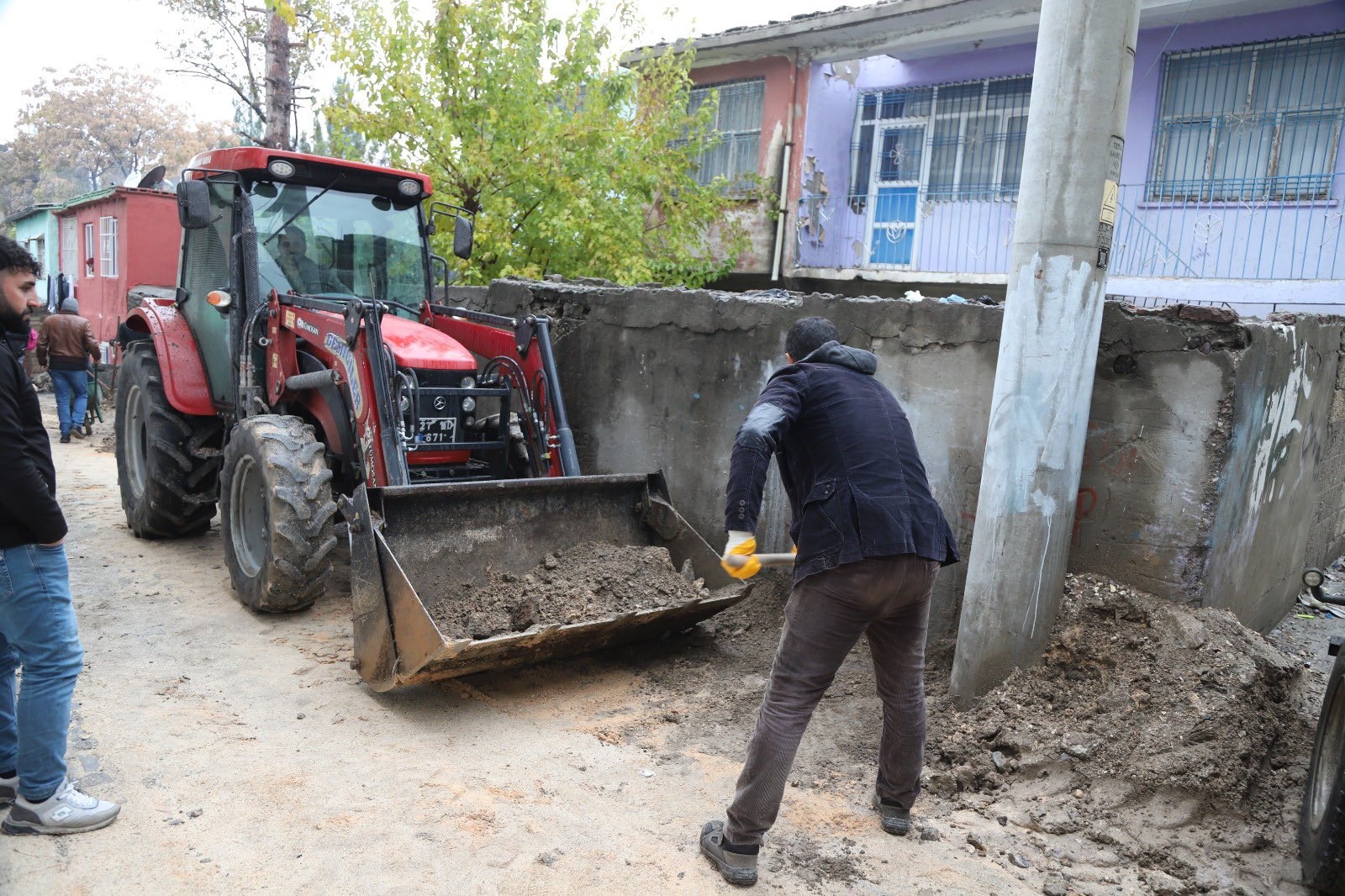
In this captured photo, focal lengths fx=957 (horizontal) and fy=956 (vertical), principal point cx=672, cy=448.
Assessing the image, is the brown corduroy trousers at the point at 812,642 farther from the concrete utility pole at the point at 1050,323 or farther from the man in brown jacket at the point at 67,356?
the man in brown jacket at the point at 67,356

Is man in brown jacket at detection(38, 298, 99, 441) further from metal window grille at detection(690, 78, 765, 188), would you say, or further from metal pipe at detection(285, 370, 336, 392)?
metal window grille at detection(690, 78, 765, 188)

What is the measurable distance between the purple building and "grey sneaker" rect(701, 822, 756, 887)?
910cm

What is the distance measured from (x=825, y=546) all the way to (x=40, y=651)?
2606 millimetres

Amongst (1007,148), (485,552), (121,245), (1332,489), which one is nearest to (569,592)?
(485,552)

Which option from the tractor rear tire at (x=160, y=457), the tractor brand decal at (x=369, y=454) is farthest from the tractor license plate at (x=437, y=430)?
the tractor rear tire at (x=160, y=457)

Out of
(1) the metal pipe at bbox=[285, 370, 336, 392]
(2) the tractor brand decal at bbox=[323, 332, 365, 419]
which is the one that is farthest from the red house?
(2) the tractor brand decal at bbox=[323, 332, 365, 419]

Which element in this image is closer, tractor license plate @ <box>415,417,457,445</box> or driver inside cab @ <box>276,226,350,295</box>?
tractor license plate @ <box>415,417,457,445</box>

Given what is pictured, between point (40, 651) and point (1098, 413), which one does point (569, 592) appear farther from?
point (1098, 413)

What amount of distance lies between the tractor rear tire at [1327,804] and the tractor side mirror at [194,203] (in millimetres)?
6024

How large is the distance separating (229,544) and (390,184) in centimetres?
255

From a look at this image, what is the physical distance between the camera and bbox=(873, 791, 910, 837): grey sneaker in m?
3.45

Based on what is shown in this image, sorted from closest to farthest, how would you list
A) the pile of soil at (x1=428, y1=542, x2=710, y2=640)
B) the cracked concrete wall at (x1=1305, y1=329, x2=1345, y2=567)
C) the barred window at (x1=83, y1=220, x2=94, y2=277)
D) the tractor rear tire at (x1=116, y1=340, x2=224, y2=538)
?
the pile of soil at (x1=428, y1=542, x2=710, y2=640) < the cracked concrete wall at (x1=1305, y1=329, x2=1345, y2=567) < the tractor rear tire at (x1=116, y1=340, x2=224, y2=538) < the barred window at (x1=83, y1=220, x2=94, y2=277)

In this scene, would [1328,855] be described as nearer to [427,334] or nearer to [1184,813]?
[1184,813]

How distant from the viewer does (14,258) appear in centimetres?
312
